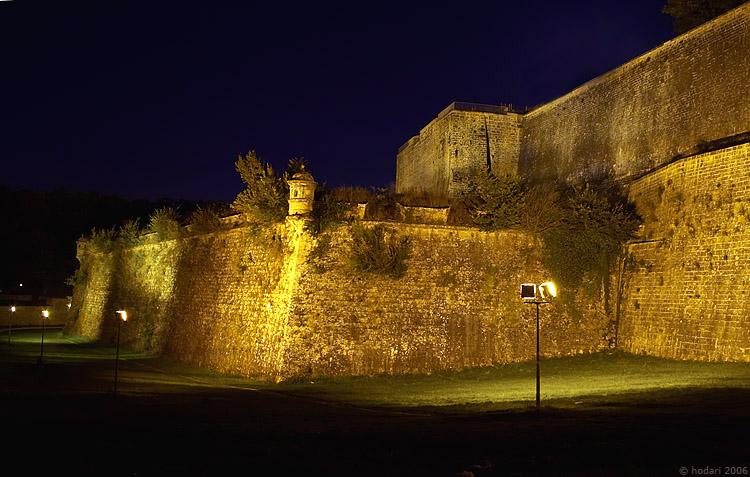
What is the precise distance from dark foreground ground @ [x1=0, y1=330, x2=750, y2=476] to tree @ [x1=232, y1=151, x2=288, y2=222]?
236 inches

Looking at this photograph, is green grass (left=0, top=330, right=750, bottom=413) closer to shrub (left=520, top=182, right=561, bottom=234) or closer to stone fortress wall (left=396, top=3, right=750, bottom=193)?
shrub (left=520, top=182, right=561, bottom=234)

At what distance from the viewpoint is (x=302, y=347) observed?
53.6 feet

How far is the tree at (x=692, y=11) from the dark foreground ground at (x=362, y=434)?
19295 millimetres

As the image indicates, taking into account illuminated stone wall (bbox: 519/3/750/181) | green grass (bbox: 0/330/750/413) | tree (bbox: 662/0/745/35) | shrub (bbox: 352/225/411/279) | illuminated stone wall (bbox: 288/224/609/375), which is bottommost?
green grass (bbox: 0/330/750/413)

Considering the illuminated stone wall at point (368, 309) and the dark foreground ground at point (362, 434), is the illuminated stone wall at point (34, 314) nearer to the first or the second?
the illuminated stone wall at point (368, 309)

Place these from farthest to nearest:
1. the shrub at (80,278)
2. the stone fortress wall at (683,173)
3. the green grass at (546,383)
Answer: the shrub at (80,278)
the stone fortress wall at (683,173)
the green grass at (546,383)

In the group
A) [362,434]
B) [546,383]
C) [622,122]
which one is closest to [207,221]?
[546,383]

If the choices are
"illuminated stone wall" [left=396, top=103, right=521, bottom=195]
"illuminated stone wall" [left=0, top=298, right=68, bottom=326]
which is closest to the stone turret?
"illuminated stone wall" [left=396, top=103, right=521, bottom=195]

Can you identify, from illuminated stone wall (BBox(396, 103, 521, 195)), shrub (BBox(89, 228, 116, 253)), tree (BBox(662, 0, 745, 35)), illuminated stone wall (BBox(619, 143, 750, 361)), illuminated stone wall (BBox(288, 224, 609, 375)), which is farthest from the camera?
shrub (BBox(89, 228, 116, 253))

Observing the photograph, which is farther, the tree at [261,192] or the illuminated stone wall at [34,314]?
the illuminated stone wall at [34,314]

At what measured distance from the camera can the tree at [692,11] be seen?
87.3 feet

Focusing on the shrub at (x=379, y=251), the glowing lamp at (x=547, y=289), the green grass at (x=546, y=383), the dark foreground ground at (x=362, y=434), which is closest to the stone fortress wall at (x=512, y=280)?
the shrub at (x=379, y=251)

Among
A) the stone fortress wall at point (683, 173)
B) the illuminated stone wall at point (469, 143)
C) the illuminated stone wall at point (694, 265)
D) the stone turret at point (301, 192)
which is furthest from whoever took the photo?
the illuminated stone wall at point (469, 143)

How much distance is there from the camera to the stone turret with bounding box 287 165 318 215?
1695cm
